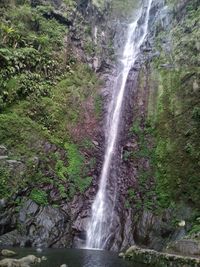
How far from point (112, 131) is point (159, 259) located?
49.7 ft

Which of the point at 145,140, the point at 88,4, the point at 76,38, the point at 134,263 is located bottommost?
the point at 134,263

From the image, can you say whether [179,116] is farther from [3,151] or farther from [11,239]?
[11,239]

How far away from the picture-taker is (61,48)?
35.0 meters

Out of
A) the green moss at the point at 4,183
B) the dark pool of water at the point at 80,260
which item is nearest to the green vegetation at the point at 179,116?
the dark pool of water at the point at 80,260

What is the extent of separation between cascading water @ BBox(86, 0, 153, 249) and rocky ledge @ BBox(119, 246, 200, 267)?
4629 mm

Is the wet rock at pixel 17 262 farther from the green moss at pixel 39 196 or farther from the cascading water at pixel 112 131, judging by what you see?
the cascading water at pixel 112 131

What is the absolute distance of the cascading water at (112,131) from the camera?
23.9 m

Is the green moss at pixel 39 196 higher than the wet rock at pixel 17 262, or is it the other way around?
the green moss at pixel 39 196

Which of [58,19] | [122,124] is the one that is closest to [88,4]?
[58,19]

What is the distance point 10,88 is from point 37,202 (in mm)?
9230

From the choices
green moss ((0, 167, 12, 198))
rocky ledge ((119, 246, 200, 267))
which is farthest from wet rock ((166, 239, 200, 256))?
green moss ((0, 167, 12, 198))

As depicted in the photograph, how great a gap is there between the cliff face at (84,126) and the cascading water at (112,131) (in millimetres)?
550

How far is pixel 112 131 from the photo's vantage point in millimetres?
30703

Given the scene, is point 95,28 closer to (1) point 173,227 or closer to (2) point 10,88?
(2) point 10,88
